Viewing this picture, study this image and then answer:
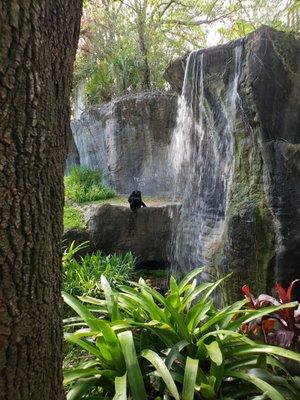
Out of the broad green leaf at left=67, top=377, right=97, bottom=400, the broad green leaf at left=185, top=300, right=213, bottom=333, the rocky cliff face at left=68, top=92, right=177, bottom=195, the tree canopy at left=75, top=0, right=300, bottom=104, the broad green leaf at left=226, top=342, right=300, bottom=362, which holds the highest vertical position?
the tree canopy at left=75, top=0, right=300, bottom=104

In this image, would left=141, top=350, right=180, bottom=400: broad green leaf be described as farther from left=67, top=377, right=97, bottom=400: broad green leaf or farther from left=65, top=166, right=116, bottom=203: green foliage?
left=65, top=166, right=116, bottom=203: green foliage

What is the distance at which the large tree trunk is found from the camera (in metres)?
1.12

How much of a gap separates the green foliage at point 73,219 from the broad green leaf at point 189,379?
3685 millimetres

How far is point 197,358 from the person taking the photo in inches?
92.0

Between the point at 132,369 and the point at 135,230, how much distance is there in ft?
13.1

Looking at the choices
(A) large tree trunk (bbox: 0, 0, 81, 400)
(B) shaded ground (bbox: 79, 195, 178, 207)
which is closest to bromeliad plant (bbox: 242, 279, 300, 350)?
(A) large tree trunk (bbox: 0, 0, 81, 400)

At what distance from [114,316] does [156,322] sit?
34 cm

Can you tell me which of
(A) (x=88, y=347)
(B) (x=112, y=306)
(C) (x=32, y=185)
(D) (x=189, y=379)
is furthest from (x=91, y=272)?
(C) (x=32, y=185)

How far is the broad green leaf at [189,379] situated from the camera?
193cm

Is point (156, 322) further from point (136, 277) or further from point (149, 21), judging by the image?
point (149, 21)

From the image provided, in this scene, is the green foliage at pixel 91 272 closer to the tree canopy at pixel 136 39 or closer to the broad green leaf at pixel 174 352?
the broad green leaf at pixel 174 352

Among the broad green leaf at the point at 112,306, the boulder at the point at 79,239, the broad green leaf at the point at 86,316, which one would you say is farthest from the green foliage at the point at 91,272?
the broad green leaf at the point at 86,316

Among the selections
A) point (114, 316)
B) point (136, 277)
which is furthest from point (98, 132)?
point (114, 316)

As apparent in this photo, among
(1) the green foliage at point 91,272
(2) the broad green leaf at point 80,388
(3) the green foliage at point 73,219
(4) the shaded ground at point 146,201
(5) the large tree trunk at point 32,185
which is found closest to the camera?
(5) the large tree trunk at point 32,185
